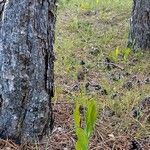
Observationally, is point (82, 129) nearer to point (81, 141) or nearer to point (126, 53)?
point (81, 141)

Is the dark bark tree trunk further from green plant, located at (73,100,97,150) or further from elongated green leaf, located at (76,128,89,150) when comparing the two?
elongated green leaf, located at (76,128,89,150)

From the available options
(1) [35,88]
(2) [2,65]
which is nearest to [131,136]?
(1) [35,88]

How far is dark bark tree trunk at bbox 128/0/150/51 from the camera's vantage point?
16.9 ft

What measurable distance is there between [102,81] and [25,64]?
160 cm

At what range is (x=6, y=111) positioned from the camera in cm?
254

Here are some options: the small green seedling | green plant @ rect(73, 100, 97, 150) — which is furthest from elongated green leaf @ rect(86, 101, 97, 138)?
the small green seedling

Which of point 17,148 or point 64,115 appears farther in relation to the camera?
point 64,115

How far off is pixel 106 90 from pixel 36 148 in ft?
4.06

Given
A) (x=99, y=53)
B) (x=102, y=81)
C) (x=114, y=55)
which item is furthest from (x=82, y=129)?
(x=99, y=53)

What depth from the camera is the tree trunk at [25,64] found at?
247 centimetres

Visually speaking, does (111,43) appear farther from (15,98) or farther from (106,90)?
(15,98)

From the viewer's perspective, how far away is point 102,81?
4012mm

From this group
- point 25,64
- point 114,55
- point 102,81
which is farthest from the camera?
point 114,55

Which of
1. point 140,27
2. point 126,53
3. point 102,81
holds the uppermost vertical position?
point 140,27
